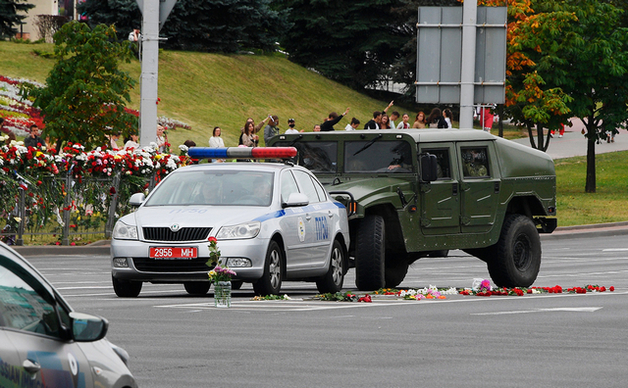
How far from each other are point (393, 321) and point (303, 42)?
66.3 meters

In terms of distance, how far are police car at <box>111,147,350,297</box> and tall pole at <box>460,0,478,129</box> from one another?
27.2 ft

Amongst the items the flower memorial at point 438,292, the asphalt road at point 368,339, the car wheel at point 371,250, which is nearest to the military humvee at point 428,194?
the car wheel at point 371,250

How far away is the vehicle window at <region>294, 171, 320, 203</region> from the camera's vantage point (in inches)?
573

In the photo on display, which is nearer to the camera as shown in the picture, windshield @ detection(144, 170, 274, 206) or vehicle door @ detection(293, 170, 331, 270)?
windshield @ detection(144, 170, 274, 206)

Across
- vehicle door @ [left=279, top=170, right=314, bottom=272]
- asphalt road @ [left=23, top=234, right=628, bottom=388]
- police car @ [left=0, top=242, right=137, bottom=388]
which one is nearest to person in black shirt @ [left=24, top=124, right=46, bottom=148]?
asphalt road @ [left=23, top=234, right=628, bottom=388]

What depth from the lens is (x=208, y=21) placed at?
65.7 metres

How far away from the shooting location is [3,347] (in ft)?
12.3

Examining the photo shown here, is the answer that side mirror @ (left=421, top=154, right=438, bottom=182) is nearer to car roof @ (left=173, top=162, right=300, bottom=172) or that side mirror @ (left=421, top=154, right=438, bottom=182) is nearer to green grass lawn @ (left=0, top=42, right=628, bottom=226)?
car roof @ (left=173, top=162, right=300, bottom=172)

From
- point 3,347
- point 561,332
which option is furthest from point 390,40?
point 3,347

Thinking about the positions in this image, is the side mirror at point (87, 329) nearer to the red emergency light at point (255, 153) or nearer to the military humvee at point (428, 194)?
the red emergency light at point (255, 153)

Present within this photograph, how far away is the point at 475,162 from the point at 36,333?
12.9 meters

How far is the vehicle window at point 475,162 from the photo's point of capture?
16.4m

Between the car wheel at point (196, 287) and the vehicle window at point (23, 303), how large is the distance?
34.8ft

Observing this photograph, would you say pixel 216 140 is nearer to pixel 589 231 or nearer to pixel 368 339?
pixel 589 231
